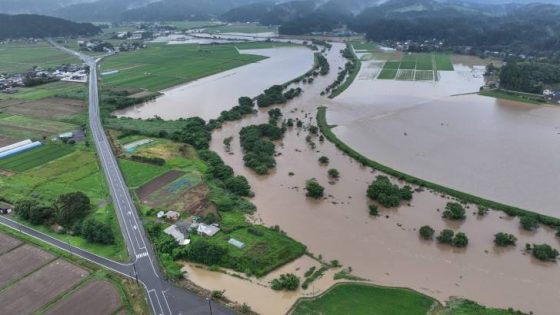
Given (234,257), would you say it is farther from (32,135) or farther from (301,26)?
(301,26)

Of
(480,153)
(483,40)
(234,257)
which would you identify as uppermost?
(483,40)

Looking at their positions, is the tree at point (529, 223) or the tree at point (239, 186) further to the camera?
the tree at point (239, 186)

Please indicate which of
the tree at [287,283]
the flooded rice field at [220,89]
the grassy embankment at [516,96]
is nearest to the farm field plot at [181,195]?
the tree at [287,283]

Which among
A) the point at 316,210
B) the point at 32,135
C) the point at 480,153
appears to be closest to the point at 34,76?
the point at 32,135

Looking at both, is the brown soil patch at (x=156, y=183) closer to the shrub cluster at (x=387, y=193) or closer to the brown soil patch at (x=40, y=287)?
the brown soil patch at (x=40, y=287)

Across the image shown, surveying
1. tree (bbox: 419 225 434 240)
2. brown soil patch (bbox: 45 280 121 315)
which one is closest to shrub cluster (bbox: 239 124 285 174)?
tree (bbox: 419 225 434 240)

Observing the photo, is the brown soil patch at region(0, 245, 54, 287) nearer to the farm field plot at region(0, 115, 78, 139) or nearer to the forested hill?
the farm field plot at region(0, 115, 78, 139)
